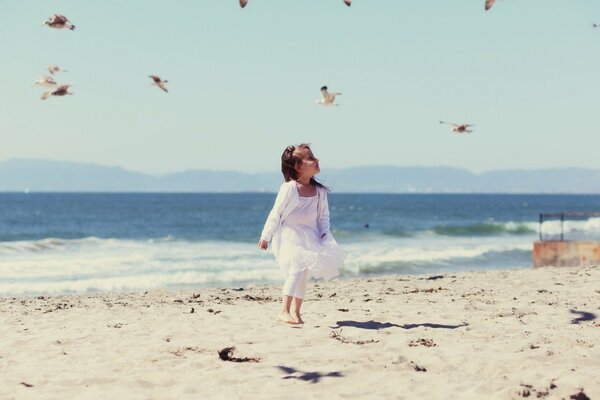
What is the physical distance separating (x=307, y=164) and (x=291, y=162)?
17 cm

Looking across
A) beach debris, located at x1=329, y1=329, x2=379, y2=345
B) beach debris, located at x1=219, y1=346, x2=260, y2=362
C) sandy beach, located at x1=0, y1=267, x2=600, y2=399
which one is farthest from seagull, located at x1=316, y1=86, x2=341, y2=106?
beach debris, located at x1=219, y1=346, x2=260, y2=362

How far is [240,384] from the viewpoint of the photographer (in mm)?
5273

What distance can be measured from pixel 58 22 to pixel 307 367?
20.7 feet

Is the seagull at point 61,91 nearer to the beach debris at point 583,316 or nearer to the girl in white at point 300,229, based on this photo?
the girl in white at point 300,229

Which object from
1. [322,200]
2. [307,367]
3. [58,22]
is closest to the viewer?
[307,367]

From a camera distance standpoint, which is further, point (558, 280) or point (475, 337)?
point (558, 280)

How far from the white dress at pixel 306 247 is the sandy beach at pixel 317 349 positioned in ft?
1.87

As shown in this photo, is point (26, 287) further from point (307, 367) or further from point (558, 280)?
point (307, 367)

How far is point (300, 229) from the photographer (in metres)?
7.29

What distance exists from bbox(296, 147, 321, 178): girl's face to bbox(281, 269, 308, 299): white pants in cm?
92

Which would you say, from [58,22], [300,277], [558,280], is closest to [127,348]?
[300,277]

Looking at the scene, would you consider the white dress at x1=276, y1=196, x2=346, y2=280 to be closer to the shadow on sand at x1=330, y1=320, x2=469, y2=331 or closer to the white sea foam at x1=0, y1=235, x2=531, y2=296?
the shadow on sand at x1=330, y1=320, x2=469, y2=331

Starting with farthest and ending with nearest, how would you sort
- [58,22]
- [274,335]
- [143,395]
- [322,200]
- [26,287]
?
[26,287], [58,22], [322,200], [274,335], [143,395]

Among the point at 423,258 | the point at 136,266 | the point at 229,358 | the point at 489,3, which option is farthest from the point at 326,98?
the point at 423,258
